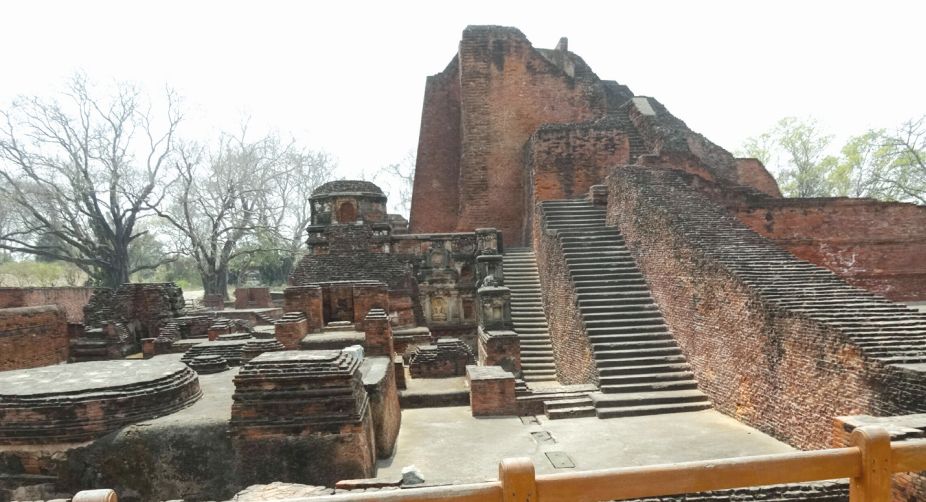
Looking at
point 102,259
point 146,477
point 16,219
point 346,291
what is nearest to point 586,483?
point 146,477

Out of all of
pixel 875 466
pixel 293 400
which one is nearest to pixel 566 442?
pixel 293 400

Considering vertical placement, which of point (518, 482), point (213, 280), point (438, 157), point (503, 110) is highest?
point (503, 110)

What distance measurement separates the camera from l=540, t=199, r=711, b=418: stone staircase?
7.45m

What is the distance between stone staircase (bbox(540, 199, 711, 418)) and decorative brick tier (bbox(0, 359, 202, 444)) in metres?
4.94

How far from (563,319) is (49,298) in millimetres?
19684

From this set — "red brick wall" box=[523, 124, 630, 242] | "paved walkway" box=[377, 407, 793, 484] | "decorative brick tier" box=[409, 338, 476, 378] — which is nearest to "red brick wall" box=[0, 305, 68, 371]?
"decorative brick tier" box=[409, 338, 476, 378]

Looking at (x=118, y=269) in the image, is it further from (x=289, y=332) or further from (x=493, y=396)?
(x=493, y=396)

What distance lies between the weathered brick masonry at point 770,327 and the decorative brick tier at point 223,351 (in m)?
6.92

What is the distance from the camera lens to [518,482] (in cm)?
196

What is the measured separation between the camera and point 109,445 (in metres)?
4.59

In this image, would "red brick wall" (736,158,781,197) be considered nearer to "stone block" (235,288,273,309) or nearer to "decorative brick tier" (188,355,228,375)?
"decorative brick tier" (188,355,228,375)

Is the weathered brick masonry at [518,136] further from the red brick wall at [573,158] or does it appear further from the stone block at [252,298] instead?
the stone block at [252,298]

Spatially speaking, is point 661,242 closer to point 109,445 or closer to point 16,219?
point 109,445

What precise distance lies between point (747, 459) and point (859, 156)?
94.5 ft
